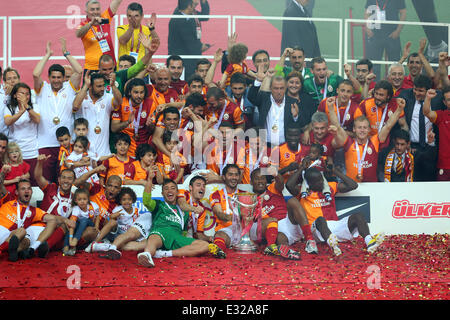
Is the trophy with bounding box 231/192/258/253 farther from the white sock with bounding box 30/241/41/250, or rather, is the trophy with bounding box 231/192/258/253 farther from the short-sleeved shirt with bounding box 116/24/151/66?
the short-sleeved shirt with bounding box 116/24/151/66

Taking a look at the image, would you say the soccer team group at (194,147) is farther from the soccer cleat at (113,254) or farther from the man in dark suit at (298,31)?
the man in dark suit at (298,31)

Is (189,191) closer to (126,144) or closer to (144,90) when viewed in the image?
(126,144)

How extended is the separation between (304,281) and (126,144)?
9.02 ft

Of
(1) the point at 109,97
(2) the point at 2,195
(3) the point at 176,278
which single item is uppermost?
(1) the point at 109,97

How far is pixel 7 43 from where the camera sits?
31.3 ft

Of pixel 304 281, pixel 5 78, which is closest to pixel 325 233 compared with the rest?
pixel 304 281

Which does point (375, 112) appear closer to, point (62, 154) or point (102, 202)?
point (102, 202)

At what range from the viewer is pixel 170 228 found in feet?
21.9

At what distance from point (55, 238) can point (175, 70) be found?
2806 mm

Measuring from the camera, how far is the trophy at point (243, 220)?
678 cm

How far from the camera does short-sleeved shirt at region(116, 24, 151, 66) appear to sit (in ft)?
28.1

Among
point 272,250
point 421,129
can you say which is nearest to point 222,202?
point 272,250

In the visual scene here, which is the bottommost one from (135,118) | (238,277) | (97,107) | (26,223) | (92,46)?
(238,277)

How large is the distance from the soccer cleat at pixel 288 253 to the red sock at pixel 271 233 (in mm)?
345
